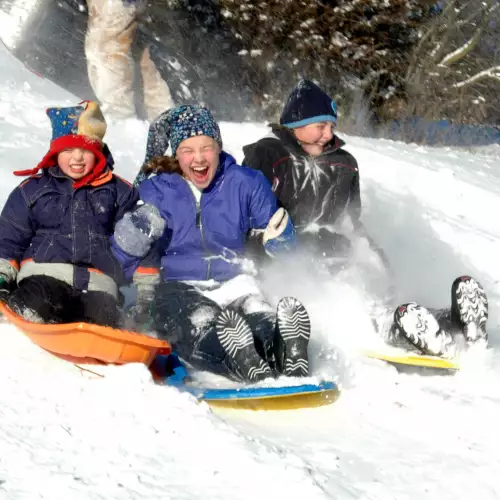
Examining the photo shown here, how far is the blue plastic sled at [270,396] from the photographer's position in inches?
108

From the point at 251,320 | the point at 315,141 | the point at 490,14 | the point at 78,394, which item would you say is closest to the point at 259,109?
the point at 490,14

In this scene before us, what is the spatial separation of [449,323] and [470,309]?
142mm

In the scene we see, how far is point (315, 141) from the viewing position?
4.20 metres

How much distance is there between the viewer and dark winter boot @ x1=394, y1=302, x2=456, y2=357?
3.18 meters

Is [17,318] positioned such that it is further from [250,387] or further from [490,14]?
[490,14]

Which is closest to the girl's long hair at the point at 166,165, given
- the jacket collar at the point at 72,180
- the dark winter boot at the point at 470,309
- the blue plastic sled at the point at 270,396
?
the jacket collar at the point at 72,180

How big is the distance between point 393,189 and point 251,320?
135 inches

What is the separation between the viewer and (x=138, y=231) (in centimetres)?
331

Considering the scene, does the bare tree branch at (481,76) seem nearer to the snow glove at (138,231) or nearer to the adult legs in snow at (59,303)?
the snow glove at (138,231)

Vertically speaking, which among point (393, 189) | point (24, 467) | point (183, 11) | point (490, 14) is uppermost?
point (490, 14)

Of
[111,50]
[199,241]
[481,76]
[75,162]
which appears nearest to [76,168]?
[75,162]

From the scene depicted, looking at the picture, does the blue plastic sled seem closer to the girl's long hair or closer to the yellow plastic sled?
the yellow plastic sled

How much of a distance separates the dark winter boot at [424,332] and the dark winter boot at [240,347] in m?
0.66

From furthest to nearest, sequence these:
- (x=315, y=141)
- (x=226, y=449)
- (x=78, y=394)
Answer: (x=315, y=141)
(x=78, y=394)
(x=226, y=449)
